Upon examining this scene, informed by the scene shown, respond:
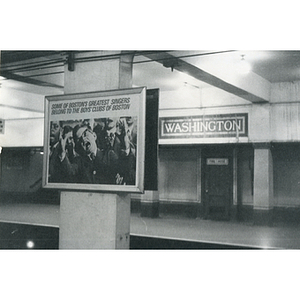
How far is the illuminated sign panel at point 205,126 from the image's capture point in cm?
1285

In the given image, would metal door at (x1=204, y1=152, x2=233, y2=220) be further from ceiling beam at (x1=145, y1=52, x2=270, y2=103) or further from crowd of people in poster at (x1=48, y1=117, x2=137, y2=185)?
crowd of people in poster at (x1=48, y1=117, x2=137, y2=185)

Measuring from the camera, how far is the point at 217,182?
13.4 metres

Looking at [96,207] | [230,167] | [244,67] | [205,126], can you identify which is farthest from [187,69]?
[230,167]

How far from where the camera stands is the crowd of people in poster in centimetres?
575

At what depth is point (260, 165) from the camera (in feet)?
40.1

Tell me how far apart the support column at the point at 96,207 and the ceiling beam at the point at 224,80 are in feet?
2.92

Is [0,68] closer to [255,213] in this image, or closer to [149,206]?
[149,206]

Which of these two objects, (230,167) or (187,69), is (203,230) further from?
(187,69)

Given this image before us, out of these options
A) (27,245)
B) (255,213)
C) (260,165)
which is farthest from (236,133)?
(27,245)

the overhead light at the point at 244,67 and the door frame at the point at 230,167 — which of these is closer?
the overhead light at the point at 244,67

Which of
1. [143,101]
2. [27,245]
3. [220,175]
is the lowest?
[27,245]

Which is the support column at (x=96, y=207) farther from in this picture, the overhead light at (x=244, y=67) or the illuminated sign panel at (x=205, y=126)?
the illuminated sign panel at (x=205, y=126)

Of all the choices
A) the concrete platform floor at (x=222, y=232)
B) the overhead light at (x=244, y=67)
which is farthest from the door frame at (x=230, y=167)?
the overhead light at (x=244, y=67)

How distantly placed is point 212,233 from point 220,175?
11.8 feet
